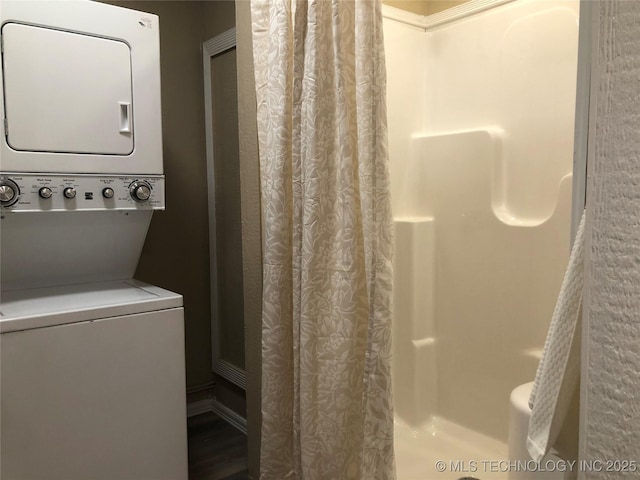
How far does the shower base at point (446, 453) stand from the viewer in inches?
76.4

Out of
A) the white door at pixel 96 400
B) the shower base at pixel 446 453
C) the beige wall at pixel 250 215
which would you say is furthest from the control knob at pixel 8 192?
the shower base at pixel 446 453

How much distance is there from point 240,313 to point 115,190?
968 mm

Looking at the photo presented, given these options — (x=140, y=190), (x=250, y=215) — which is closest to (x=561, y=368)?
(x=250, y=215)

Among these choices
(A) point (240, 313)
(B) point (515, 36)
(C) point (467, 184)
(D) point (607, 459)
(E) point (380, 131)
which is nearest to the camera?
(D) point (607, 459)

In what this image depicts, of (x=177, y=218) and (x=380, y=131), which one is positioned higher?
(x=380, y=131)

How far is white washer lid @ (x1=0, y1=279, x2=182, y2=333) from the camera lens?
4.68ft

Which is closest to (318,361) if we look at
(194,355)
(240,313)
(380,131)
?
(380,131)

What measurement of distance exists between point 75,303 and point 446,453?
5.02 ft

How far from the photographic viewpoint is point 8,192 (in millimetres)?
1543

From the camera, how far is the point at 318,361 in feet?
5.04

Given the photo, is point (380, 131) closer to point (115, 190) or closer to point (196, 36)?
point (115, 190)

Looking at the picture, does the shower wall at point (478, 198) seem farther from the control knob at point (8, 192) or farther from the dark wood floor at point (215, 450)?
the control knob at point (8, 192)

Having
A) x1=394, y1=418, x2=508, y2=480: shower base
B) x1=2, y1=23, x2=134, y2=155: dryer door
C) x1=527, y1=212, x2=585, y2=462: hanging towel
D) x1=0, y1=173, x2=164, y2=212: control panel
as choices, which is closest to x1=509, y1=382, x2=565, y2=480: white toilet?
x1=527, y1=212, x2=585, y2=462: hanging towel

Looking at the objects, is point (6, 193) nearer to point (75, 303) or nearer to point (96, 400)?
point (75, 303)
